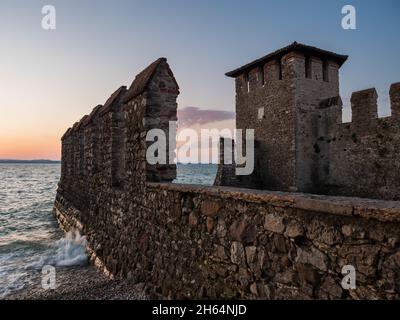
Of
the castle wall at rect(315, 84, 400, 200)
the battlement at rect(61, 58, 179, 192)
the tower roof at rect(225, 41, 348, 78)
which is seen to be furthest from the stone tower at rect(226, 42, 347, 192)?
the battlement at rect(61, 58, 179, 192)

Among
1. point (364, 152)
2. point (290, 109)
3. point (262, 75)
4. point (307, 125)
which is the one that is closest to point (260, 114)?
point (262, 75)

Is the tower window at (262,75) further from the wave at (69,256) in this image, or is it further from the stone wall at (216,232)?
the wave at (69,256)

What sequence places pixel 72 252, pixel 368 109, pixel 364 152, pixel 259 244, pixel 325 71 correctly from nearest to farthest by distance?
pixel 259 244 < pixel 72 252 < pixel 368 109 < pixel 364 152 < pixel 325 71

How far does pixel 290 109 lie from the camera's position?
15242mm

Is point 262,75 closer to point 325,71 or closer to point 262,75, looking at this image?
point 262,75

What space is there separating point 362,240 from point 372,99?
12520 millimetres

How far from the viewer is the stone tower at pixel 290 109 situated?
1513 centimetres

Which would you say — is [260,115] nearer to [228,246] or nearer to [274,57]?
[274,57]

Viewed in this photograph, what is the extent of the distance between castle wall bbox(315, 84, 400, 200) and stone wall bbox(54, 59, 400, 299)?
409 inches

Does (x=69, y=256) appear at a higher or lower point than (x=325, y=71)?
lower

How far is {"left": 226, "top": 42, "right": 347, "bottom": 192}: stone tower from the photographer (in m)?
15.1

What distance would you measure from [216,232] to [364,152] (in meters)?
11.9

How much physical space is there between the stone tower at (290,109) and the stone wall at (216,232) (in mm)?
10272
